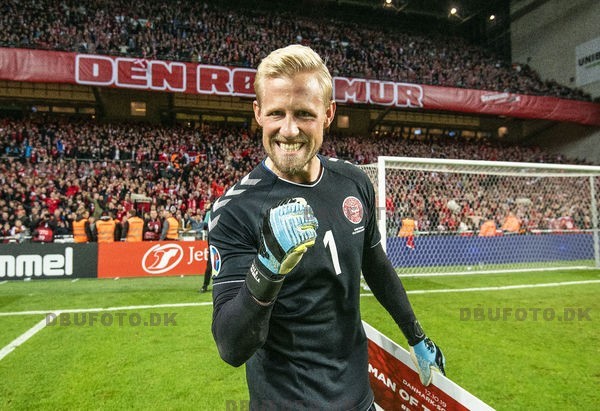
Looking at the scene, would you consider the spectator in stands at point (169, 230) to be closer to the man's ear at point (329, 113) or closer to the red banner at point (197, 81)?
the red banner at point (197, 81)

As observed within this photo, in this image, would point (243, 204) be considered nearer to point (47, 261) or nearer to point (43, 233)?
point (47, 261)

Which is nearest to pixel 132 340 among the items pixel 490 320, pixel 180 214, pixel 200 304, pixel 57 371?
pixel 57 371

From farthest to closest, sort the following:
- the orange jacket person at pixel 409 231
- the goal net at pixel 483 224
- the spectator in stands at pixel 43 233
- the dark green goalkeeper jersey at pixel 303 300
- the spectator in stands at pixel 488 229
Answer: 1. the spectator in stands at pixel 488 229
2. the spectator in stands at pixel 43 233
3. the orange jacket person at pixel 409 231
4. the goal net at pixel 483 224
5. the dark green goalkeeper jersey at pixel 303 300

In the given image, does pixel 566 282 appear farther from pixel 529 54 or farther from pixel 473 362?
pixel 529 54

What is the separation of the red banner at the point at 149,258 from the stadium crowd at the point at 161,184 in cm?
90

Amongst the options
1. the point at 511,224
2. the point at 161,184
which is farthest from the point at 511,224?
the point at 161,184

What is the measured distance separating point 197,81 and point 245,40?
289 inches

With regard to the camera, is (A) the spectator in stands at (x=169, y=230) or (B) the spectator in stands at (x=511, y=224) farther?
(B) the spectator in stands at (x=511, y=224)

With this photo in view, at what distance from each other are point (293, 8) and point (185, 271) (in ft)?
84.8

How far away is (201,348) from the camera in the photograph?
5008mm

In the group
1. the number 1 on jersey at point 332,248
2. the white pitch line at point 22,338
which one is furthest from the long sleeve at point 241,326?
the white pitch line at point 22,338

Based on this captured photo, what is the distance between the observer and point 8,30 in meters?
19.2

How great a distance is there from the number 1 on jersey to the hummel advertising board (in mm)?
10421

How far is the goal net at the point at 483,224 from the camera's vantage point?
33.2 feet
